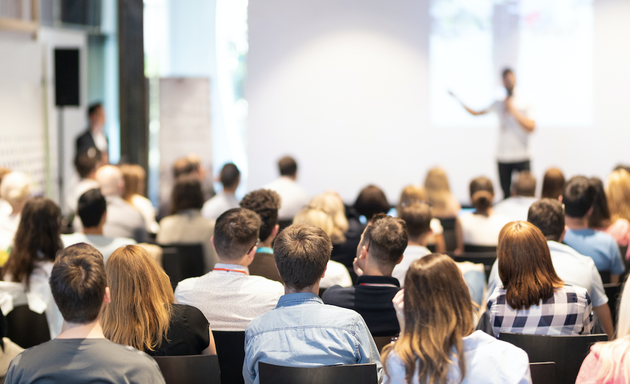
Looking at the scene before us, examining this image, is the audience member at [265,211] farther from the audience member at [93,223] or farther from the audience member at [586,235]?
the audience member at [586,235]

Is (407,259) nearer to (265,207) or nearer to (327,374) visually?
(265,207)

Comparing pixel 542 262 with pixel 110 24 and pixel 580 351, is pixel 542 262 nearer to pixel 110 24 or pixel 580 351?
pixel 580 351

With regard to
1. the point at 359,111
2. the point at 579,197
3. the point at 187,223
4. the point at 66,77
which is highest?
the point at 66,77

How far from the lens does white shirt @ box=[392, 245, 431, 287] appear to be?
9.88ft

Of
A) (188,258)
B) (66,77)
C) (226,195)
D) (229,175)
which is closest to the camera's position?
(188,258)

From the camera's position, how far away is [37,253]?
3070mm

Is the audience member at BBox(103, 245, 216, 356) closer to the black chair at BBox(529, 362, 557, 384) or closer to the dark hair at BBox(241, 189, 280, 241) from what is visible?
the black chair at BBox(529, 362, 557, 384)

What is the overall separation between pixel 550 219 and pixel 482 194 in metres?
1.33

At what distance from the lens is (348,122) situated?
8.28 metres

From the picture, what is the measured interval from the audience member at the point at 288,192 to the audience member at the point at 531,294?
3.16 metres

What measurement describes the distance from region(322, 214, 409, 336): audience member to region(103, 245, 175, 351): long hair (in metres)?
0.67

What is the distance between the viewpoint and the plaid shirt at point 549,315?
2.30 metres

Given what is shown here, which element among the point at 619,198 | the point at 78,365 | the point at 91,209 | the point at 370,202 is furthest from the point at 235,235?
the point at 619,198

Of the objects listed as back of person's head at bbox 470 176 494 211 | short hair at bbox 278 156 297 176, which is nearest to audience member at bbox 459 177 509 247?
back of person's head at bbox 470 176 494 211
